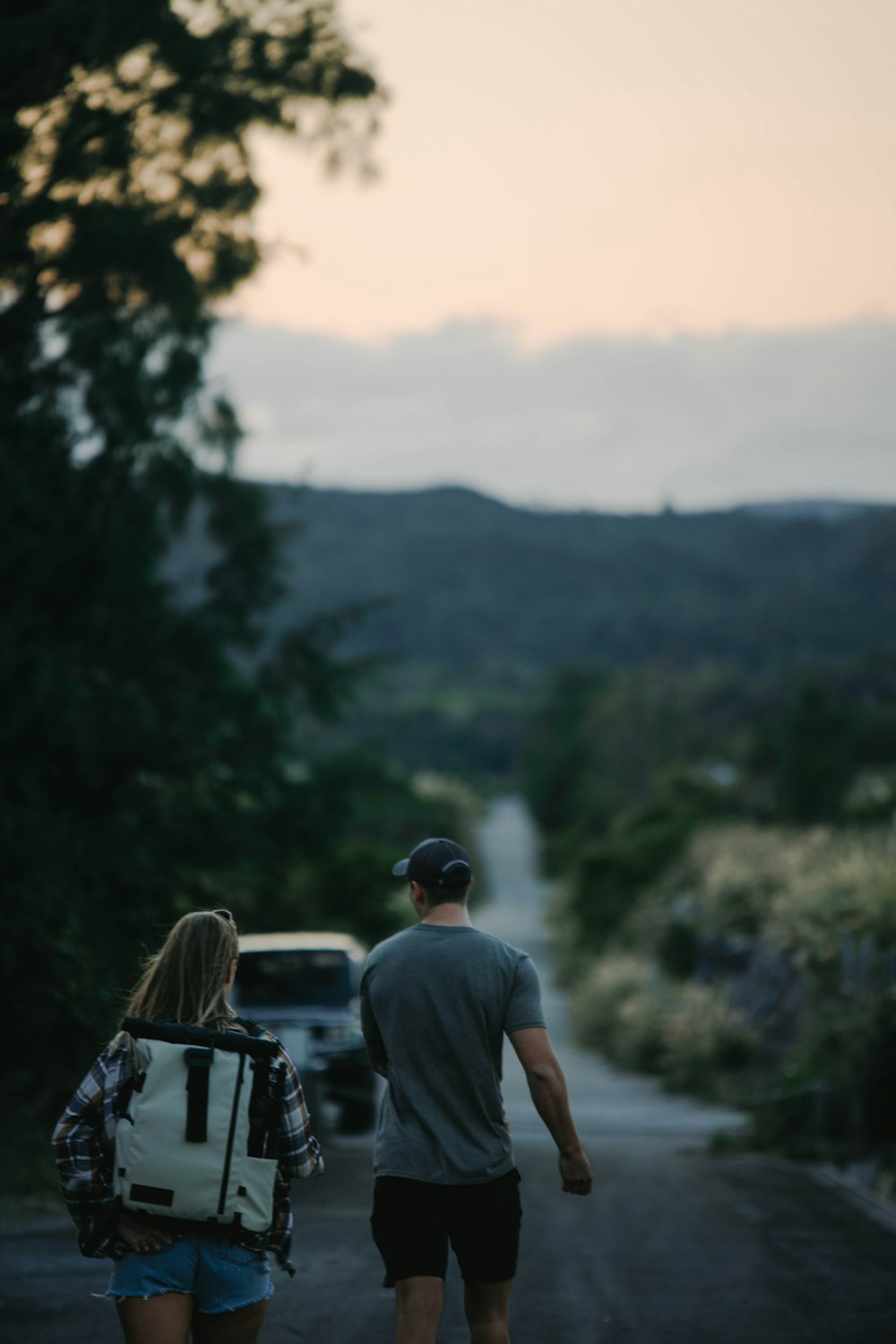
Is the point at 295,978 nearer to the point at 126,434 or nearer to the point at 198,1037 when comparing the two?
the point at 126,434

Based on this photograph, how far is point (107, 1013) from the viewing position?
9.86 meters

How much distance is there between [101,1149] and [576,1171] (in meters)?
1.33

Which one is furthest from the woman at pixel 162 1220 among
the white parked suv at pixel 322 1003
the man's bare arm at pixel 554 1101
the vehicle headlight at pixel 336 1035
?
the vehicle headlight at pixel 336 1035

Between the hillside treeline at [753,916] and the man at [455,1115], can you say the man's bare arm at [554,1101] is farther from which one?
the hillside treeline at [753,916]

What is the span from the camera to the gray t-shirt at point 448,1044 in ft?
14.2

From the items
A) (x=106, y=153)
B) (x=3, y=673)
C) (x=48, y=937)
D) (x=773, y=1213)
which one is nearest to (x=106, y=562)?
(x=3, y=673)

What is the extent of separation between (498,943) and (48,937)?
618cm

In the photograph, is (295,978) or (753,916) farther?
(753,916)

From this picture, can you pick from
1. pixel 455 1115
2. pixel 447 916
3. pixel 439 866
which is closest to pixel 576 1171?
pixel 455 1115

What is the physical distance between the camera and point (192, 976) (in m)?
3.81

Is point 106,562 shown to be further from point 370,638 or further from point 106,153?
point 370,638

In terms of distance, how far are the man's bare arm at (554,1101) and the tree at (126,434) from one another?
706cm

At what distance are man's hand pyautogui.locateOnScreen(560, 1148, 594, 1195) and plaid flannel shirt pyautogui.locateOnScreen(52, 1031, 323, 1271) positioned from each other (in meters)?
0.84

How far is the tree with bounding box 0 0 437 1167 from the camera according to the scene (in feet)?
43.5
